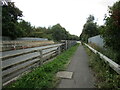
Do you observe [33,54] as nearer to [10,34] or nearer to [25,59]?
[25,59]

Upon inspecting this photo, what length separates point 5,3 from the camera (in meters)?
32.8

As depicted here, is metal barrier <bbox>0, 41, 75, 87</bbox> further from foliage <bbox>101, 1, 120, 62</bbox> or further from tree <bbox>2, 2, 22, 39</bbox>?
tree <bbox>2, 2, 22, 39</bbox>

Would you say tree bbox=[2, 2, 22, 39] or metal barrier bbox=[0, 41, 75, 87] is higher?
tree bbox=[2, 2, 22, 39]

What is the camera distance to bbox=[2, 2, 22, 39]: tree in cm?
2950

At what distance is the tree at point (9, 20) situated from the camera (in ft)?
96.8

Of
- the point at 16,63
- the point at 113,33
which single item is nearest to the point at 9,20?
the point at 16,63

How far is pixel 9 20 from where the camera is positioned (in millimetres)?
31656

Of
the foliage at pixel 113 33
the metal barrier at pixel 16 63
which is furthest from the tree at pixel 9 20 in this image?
the foliage at pixel 113 33

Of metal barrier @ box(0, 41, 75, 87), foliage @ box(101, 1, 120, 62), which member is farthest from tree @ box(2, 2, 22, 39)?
foliage @ box(101, 1, 120, 62)

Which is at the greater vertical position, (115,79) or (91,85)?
(115,79)

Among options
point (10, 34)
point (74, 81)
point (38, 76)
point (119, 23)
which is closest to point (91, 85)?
point (74, 81)

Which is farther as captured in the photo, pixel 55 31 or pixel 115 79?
pixel 55 31

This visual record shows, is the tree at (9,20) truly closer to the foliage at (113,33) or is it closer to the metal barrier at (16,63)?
the metal barrier at (16,63)

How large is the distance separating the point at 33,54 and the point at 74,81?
2573mm
